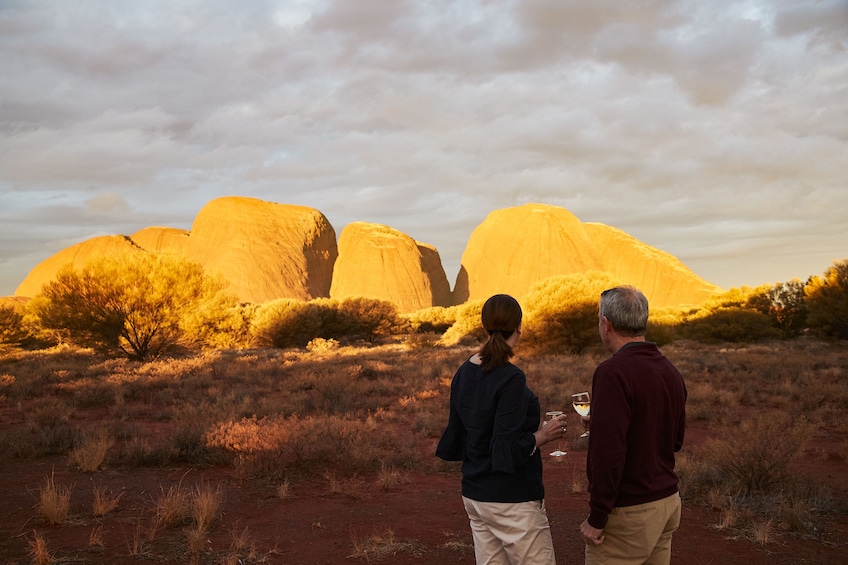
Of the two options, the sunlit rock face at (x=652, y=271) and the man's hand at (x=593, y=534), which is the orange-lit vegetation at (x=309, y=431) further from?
the sunlit rock face at (x=652, y=271)

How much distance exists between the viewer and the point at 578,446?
8.69 meters

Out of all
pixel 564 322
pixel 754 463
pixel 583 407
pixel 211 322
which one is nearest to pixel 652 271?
pixel 564 322

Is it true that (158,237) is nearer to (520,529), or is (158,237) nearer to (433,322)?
(433,322)

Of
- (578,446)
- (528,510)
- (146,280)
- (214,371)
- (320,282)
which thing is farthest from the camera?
(320,282)

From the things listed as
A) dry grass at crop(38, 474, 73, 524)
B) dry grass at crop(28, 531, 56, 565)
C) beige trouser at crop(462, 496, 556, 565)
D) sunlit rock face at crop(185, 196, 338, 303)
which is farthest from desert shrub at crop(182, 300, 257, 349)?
sunlit rock face at crop(185, 196, 338, 303)

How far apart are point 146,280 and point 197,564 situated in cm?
1849

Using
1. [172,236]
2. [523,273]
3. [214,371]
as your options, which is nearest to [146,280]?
[214,371]

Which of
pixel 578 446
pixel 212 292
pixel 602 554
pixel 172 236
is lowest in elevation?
pixel 578 446

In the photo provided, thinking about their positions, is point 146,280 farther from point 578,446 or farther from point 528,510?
point 528,510

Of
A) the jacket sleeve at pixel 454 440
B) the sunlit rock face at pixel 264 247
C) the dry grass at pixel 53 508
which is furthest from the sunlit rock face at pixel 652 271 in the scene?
the jacket sleeve at pixel 454 440

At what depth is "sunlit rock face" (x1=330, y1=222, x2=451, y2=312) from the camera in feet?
210

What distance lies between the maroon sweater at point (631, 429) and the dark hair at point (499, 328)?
1.36ft

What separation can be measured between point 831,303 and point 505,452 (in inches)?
1099

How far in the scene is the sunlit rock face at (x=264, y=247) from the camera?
60.5 m
